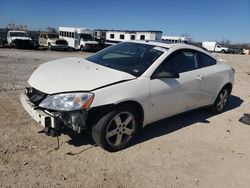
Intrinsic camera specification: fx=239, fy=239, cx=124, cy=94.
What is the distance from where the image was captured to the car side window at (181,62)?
4.06m

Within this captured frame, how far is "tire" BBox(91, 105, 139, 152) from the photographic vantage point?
3268 mm

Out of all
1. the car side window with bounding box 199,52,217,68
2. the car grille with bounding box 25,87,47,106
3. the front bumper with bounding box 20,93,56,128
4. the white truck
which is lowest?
the white truck

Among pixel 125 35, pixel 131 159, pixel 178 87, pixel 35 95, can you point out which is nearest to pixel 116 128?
pixel 131 159

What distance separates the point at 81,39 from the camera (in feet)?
92.7

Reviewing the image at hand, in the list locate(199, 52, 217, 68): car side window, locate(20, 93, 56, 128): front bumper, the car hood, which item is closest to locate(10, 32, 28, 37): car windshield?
the car hood

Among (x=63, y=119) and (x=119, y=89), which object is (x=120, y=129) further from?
(x=63, y=119)

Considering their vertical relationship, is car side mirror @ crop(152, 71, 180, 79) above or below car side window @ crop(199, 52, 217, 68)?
below

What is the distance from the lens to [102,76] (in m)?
3.47

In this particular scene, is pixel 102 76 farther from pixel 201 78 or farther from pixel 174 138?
pixel 201 78

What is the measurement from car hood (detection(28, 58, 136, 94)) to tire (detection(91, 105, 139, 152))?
45cm

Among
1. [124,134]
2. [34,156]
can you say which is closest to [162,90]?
[124,134]

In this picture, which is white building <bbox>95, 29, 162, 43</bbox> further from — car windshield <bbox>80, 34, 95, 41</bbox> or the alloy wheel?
the alloy wheel

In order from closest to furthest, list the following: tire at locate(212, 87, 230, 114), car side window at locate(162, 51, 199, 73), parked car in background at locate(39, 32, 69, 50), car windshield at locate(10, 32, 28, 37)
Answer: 1. car side window at locate(162, 51, 199, 73)
2. tire at locate(212, 87, 230, 114)
3. car windshield at locate(10, 32, 28, 37)
4. parked car in background at locate(39, 32, 69, 50)

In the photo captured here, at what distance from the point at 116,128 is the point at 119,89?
0.59m
